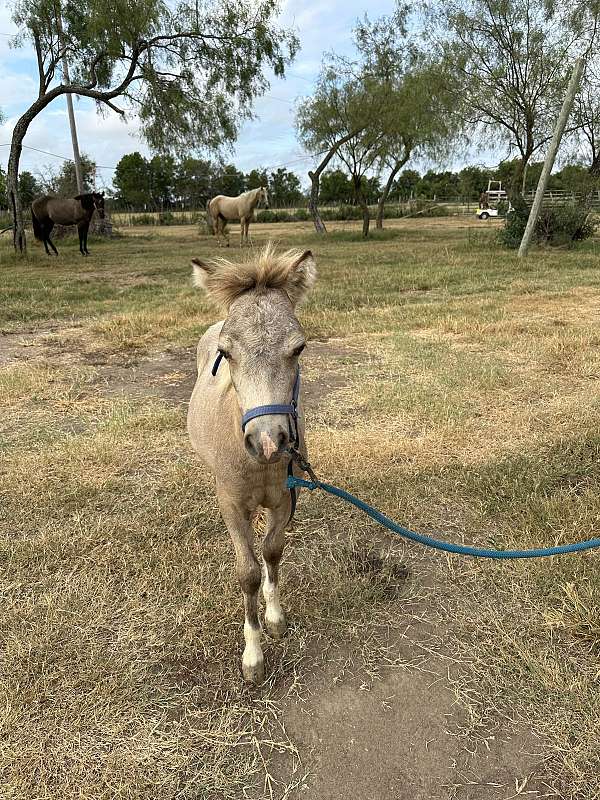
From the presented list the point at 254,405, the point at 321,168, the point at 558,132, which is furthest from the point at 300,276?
the point at 321,168

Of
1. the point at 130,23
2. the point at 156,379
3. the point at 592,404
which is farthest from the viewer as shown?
the point at 130,23

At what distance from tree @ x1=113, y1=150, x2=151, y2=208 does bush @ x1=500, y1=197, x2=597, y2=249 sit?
160ft

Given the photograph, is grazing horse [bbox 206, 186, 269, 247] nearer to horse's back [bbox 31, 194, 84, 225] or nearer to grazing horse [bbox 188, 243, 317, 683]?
horse's back [bbox 31, 194, 84, 225]

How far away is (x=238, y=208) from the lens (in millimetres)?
22125

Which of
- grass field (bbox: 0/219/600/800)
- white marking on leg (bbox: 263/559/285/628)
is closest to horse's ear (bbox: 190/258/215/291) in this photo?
white marking on leg (bbox: 263/559/285/628)

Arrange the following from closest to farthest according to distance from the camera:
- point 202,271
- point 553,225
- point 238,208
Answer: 1. point 202,271
2. point 553,225
3. point 238,208

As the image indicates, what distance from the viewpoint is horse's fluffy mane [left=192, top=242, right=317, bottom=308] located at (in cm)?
195

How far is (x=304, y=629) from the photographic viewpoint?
2.46 metres

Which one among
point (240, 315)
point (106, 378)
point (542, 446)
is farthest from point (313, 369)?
point (240, 315)

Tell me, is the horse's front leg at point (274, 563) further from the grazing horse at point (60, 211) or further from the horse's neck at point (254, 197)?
the horse's neck at point (254, 197)

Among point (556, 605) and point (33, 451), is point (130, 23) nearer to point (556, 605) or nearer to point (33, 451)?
point (33, 451)

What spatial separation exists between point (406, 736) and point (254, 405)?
1.37m

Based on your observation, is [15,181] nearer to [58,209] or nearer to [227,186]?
[58,209]

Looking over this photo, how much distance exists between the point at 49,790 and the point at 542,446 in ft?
12.2
